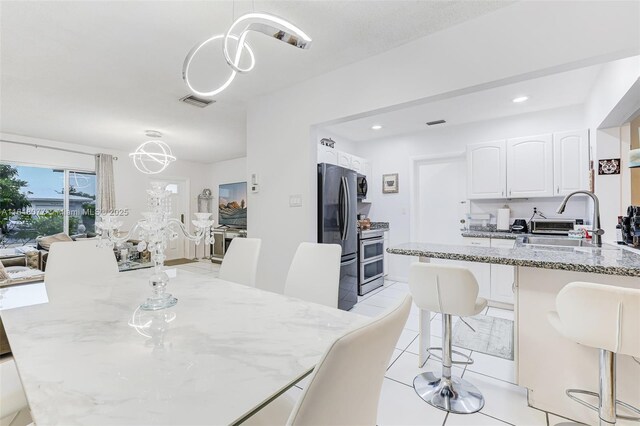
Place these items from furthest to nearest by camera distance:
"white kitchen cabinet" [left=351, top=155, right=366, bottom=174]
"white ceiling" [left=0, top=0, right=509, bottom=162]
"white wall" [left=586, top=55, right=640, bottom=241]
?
"white kitchen cabinet" [left=351, top=155, right=366, bottom=174]
"white wall" [left=586, top=55, right=640, bottom=241]
"white ceiling" [left=0, top=0, right=509, bottom=162]

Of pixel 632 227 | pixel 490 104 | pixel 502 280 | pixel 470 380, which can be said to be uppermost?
pixel 490 104

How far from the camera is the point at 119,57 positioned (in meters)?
2.44

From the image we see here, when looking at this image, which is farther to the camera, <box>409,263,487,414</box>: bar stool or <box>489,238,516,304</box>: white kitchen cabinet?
<box>489,238,516,304</box>: white kitchen cabinet

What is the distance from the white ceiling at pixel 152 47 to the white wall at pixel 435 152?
249 centimetres

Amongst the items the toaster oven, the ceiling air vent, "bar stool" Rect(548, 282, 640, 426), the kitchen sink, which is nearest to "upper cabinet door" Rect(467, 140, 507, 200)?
the toaster oven

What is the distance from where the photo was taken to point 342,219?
3.42 meters

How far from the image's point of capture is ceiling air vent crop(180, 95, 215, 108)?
3.33 metres

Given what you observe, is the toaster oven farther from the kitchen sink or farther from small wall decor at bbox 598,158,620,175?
small wall decor at bbox 598,158,620,175

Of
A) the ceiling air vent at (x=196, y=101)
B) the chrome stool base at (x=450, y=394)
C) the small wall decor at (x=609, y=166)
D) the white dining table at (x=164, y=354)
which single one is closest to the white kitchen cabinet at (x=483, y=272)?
the small wall decor at (x=609, y=166)

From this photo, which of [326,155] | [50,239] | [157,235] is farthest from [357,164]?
[50,239]

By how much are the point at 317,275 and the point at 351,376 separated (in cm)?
124

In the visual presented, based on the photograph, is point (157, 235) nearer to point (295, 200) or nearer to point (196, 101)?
point (295, 200)

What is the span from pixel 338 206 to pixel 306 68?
5.02ft

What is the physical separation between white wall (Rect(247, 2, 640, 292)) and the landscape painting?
3.84m
